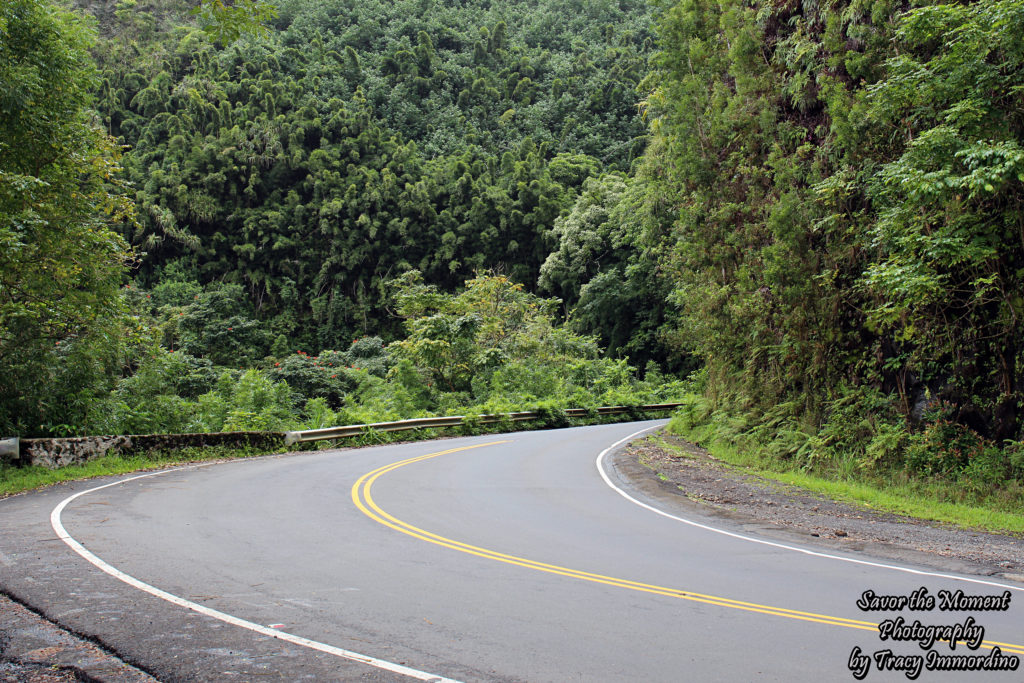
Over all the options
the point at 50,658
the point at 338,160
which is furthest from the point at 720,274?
the point at 338,160

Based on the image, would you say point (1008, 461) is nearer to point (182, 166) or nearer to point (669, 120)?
point (669, 120)

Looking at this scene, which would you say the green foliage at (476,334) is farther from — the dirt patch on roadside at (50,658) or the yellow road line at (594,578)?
the dirt patch on roadside at (50,658)

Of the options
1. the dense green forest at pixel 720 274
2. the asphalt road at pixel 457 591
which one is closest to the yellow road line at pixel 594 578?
the asphalt road at pixel 457 591

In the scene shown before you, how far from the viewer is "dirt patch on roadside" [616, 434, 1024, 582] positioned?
773 centimetres

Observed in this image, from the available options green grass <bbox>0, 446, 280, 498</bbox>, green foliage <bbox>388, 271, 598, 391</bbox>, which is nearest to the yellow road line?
green grass <bbox>0, 446, 280, 498</bbox>

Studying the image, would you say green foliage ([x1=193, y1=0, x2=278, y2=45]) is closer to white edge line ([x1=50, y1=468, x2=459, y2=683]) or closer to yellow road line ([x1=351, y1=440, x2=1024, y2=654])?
white edge line ([x1=50, y1=468, x2=459, y2=683])

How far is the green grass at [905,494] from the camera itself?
10.1 m

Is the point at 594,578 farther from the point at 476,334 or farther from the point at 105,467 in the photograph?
the point at 476,334

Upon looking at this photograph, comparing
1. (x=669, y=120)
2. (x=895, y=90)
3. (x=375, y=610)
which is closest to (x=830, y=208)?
(x=895, y=90)

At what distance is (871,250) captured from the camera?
14.8 m

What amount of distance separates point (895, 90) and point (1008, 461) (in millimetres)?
6598

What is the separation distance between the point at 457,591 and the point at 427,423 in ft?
60.6

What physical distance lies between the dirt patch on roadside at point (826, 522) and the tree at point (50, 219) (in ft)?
41.7

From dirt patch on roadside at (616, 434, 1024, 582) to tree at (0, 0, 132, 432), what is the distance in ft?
41.7
